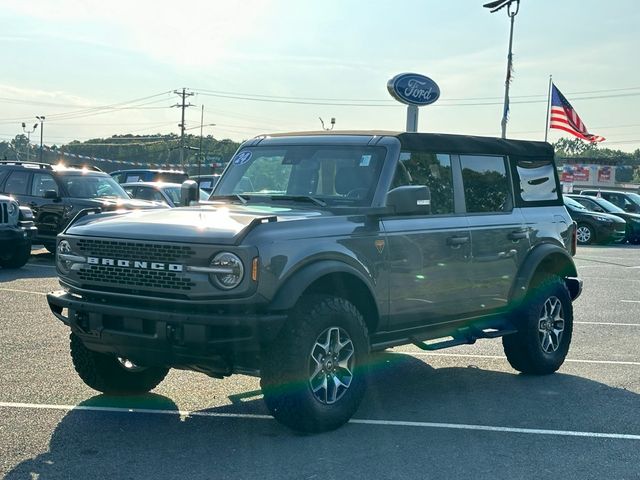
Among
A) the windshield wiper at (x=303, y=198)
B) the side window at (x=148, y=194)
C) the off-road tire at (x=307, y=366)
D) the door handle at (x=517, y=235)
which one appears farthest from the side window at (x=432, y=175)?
the side window at (x=148, y=194)

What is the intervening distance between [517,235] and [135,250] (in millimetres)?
3522

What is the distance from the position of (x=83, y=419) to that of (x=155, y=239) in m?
1.41

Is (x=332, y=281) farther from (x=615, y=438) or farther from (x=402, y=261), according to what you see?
(x=615, y=438)

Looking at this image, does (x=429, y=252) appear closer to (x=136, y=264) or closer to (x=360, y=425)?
(x=360, y=425)

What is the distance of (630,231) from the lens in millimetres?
27500

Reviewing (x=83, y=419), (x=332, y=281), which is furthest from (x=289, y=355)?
(x=83, y=419)

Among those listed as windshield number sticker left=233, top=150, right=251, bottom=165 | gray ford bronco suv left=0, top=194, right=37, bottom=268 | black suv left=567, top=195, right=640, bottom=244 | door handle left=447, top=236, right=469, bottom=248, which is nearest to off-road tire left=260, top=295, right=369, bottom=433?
door handle left=447, top=236, right=469, bottom=248

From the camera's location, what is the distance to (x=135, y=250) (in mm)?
5219

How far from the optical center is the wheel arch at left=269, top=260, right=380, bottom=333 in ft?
16.7

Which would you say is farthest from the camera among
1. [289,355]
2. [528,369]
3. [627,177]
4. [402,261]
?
[627,177]

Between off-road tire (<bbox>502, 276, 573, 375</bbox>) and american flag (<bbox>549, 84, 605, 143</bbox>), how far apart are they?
1024 inches

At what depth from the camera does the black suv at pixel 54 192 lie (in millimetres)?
15812

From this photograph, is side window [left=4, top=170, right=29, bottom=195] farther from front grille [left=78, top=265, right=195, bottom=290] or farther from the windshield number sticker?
front grille [left=78, top=265, right=195, bottom=290]

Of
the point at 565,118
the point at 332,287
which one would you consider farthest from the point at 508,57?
the point at 332,287
